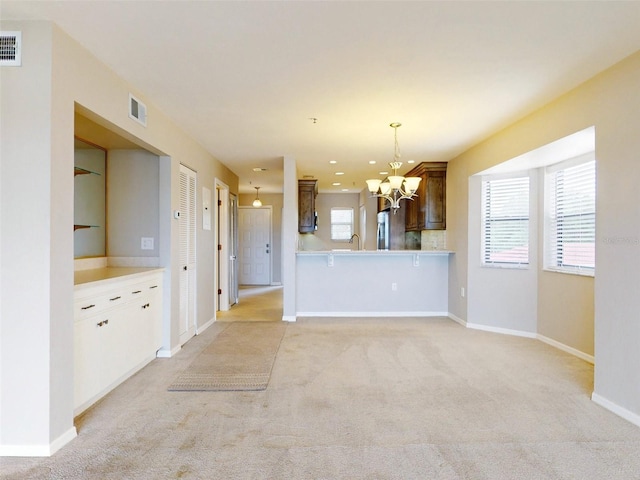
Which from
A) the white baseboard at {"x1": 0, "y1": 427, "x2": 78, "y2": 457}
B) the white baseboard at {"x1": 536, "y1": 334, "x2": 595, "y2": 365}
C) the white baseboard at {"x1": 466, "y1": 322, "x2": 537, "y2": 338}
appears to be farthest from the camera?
the white baseboard at {"x1": 466, "y1": 322, "x2": 537, "y2": 338}

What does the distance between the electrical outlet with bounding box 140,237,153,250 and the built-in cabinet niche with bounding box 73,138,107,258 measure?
420mm

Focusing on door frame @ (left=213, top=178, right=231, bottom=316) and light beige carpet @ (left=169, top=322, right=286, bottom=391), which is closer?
light beige carpet @ (left=169, top=322, right=286, bottom=391)

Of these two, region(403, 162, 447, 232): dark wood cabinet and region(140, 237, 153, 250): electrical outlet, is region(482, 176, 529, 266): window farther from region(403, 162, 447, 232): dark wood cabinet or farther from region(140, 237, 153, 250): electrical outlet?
region(140, 237, 153, 250): electrical outlet

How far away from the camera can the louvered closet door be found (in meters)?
4.32

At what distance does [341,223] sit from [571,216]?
21.0 feet

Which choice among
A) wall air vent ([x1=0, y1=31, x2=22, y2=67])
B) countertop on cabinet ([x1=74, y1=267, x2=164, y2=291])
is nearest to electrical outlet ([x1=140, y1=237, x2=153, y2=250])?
countertop on cabinet ([x1=74, y1=267, x2=164, y2=291])

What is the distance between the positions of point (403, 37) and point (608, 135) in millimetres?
1704

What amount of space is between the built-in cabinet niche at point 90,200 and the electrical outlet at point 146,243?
420 mm

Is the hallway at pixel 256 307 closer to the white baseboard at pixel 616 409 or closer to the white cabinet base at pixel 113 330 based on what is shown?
the white cabinet base at pixel 113 330

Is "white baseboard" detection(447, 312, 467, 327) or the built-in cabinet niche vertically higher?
the built-in cabinet niche

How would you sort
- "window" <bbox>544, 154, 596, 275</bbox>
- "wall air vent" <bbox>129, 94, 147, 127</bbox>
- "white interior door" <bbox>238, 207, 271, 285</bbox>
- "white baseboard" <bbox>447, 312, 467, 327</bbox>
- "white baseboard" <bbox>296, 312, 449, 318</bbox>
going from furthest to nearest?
"white interior door" <bbox>238, 207, 271, 285</bbox> → "white baseboard" <bbox>296, 312, 449, 318</bbox> → "white baseboard" <bbox>447, 312, 467, 327</bbox> → "window" <bbox>544, 154, 596, 275</bbox> → "wall air vent" <bbox>129, 94, 147, 127</bbox>

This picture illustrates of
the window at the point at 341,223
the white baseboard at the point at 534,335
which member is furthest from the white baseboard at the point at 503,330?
the window at the point at 341,223

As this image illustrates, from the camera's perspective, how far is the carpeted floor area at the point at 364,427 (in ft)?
6.58

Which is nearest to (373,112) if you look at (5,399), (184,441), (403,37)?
(403,37)
